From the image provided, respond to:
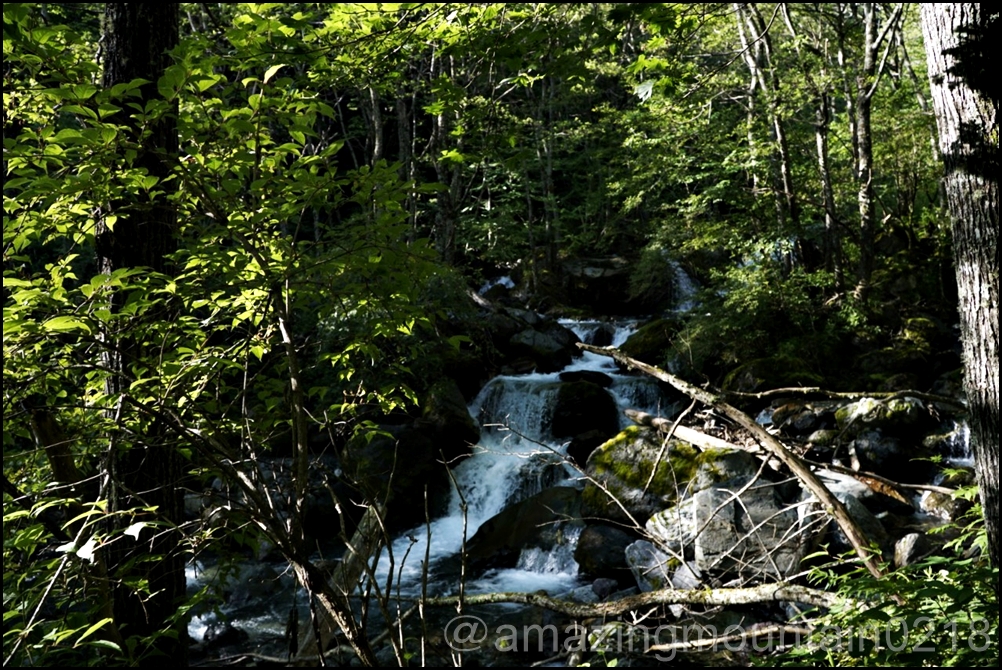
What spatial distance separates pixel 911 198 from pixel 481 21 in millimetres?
15387

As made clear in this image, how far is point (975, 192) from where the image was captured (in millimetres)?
2369

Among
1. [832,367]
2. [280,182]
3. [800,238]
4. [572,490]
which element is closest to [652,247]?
[800,238]

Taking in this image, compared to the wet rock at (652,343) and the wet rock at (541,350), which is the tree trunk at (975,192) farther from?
the wet rock at (541,350)

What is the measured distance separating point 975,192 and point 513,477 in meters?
9.36

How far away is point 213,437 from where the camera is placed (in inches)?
97.7

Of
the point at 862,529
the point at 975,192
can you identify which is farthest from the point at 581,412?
the point at 975,192

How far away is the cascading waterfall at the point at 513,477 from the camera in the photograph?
28.0 feet

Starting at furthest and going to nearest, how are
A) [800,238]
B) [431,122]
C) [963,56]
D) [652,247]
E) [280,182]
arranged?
[431,122] → [652,247] → [800,238] → [280,182] → [963,56]

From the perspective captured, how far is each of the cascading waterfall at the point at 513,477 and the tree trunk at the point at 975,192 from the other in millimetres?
4646

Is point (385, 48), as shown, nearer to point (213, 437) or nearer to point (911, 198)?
point (213, 437)

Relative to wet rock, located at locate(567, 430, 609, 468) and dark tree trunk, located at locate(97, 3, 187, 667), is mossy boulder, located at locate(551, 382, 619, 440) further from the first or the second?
dark tree trunk, located at locate(97, 3, 187, 667)

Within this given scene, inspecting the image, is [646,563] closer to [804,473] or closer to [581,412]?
[804,473]

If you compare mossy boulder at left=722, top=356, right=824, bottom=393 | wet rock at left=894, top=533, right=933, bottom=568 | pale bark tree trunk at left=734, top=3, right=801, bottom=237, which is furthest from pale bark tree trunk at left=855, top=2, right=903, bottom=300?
wet rock at left=894, top=533, right=933, bottom=568

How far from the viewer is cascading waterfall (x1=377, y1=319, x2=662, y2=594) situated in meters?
8.55
